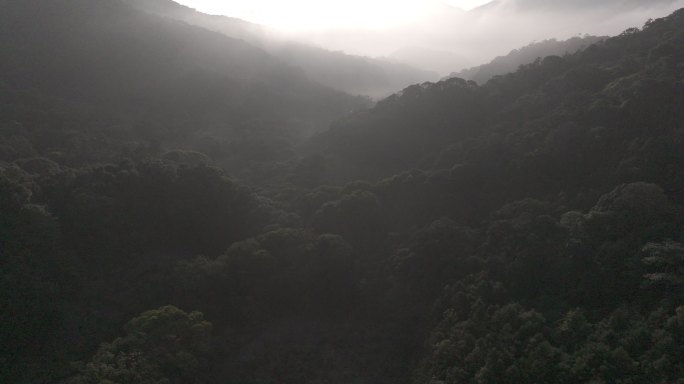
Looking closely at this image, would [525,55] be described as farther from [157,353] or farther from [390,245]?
[157,353]

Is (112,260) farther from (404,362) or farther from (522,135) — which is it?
(522,135)

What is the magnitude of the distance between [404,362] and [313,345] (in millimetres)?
4091

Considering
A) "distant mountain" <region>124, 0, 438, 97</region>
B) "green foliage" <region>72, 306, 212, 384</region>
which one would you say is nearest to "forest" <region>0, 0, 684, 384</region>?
"green foliage" <region>72, 306, 212, 384</region>

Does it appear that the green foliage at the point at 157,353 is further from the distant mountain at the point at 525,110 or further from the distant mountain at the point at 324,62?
the distant mountain at the point at 324,62

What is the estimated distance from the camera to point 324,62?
86.1m

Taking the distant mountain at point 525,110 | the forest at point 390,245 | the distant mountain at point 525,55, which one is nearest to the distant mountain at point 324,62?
the distant mountain at point 525,55

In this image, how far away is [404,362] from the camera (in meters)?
21.0

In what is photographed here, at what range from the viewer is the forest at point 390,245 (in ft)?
56.2

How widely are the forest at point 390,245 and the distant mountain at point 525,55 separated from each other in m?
17.8

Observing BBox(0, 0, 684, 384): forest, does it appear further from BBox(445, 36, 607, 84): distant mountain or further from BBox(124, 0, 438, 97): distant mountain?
BBox(124, 0, 438, 97): distant mountain

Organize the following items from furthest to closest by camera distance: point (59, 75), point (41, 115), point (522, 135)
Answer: point (59, 75)
point (41, 115)
point (522, 135)

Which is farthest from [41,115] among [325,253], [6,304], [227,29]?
[227,29]

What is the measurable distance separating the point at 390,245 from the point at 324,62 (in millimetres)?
64192

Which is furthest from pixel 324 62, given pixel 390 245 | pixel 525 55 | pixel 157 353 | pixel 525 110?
pixel 157 353
